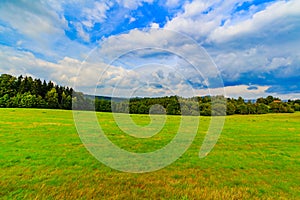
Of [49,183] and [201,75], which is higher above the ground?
[201,75]

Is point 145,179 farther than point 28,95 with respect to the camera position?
No

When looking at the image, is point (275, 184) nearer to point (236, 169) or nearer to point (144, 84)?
point (236, 169)

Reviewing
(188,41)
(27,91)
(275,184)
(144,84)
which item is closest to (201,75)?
(188,41)

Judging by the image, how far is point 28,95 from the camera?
69.9m

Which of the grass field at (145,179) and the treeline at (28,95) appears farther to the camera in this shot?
the treeline at (28,95)

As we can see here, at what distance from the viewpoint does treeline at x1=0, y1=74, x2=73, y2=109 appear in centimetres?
Result: 6744

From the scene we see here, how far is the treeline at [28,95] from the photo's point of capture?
221 ft

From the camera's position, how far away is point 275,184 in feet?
25.0

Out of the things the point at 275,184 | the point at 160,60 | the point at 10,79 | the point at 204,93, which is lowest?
the point at 275,184

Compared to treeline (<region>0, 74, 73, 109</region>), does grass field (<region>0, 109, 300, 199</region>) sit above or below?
below

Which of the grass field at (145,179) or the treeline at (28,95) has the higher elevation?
the treeline at (28,95)

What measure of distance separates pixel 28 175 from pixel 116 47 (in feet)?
22.3

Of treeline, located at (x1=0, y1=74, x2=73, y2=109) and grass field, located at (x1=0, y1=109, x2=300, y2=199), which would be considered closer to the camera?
grass field, located at (x1=0, y1=109, x2=300, y2=199)

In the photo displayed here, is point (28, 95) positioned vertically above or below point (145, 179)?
above
